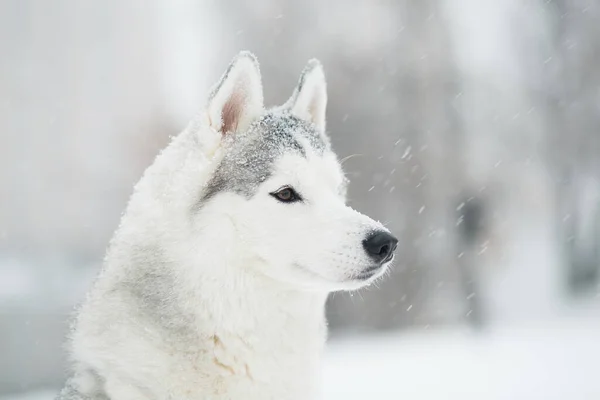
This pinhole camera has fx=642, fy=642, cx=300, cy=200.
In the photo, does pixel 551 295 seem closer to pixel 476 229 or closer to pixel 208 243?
pixel 476 229

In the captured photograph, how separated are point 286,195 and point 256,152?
0.25 m

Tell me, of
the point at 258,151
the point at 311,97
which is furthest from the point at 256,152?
the point at 311,97

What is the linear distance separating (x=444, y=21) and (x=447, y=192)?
14.6 ft

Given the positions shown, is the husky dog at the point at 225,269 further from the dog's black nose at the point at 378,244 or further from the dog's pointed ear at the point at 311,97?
the dog's pointed ear at the point at 311,97

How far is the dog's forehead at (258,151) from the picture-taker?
9.39 feet

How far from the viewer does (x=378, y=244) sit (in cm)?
271

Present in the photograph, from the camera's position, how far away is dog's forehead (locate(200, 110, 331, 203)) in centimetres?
286

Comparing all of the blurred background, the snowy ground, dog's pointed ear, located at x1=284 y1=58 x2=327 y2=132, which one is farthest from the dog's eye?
the blurred background

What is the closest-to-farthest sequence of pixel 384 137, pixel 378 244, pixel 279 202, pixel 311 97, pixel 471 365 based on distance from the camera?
pixel 378 244 → pixel 279 202 → pixel 311 97 → pixel 471 365 → pixel 384 137

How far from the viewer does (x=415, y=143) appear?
15602 mm

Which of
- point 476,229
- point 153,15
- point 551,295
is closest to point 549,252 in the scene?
point 551,295

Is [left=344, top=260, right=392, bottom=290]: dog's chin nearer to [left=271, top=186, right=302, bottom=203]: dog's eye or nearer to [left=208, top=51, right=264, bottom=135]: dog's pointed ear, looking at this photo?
[left=271, top=186, right=302, bottom=203]: dog's eye

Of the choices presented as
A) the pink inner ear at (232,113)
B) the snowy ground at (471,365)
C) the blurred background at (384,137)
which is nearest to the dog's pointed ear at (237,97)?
the pink inner ear at (232,113)

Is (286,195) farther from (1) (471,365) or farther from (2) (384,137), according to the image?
(2) (384,137)
